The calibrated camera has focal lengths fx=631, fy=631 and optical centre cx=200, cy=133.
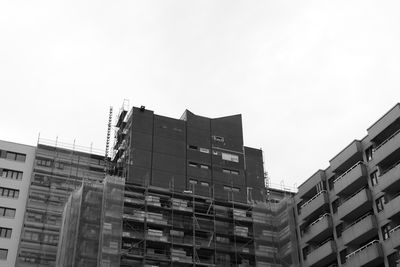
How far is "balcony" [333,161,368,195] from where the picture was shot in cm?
5672

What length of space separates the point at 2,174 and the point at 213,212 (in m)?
25.3

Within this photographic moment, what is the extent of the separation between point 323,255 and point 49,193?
33878mm

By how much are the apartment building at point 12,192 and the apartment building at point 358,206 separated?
105 ft

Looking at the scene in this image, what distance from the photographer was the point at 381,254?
52.1 m

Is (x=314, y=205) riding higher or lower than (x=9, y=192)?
lower

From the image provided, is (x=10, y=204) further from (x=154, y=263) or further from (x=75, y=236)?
(x=154, y=263)

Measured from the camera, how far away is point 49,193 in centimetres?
7556

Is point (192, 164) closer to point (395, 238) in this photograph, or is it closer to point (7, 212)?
point (7, 212)

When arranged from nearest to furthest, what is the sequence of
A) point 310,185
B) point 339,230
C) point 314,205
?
point 339,230
point 314,205
point 310,185

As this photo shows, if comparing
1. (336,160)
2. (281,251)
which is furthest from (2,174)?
(336,160)

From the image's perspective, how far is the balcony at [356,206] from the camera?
55.5m

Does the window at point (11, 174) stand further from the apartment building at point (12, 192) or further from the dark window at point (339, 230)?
the dark window at point (339, 230)

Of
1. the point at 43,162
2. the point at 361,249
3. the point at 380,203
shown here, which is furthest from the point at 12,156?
the point at 380,203

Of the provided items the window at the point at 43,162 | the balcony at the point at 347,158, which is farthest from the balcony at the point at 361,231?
the window at the point at 43,162
